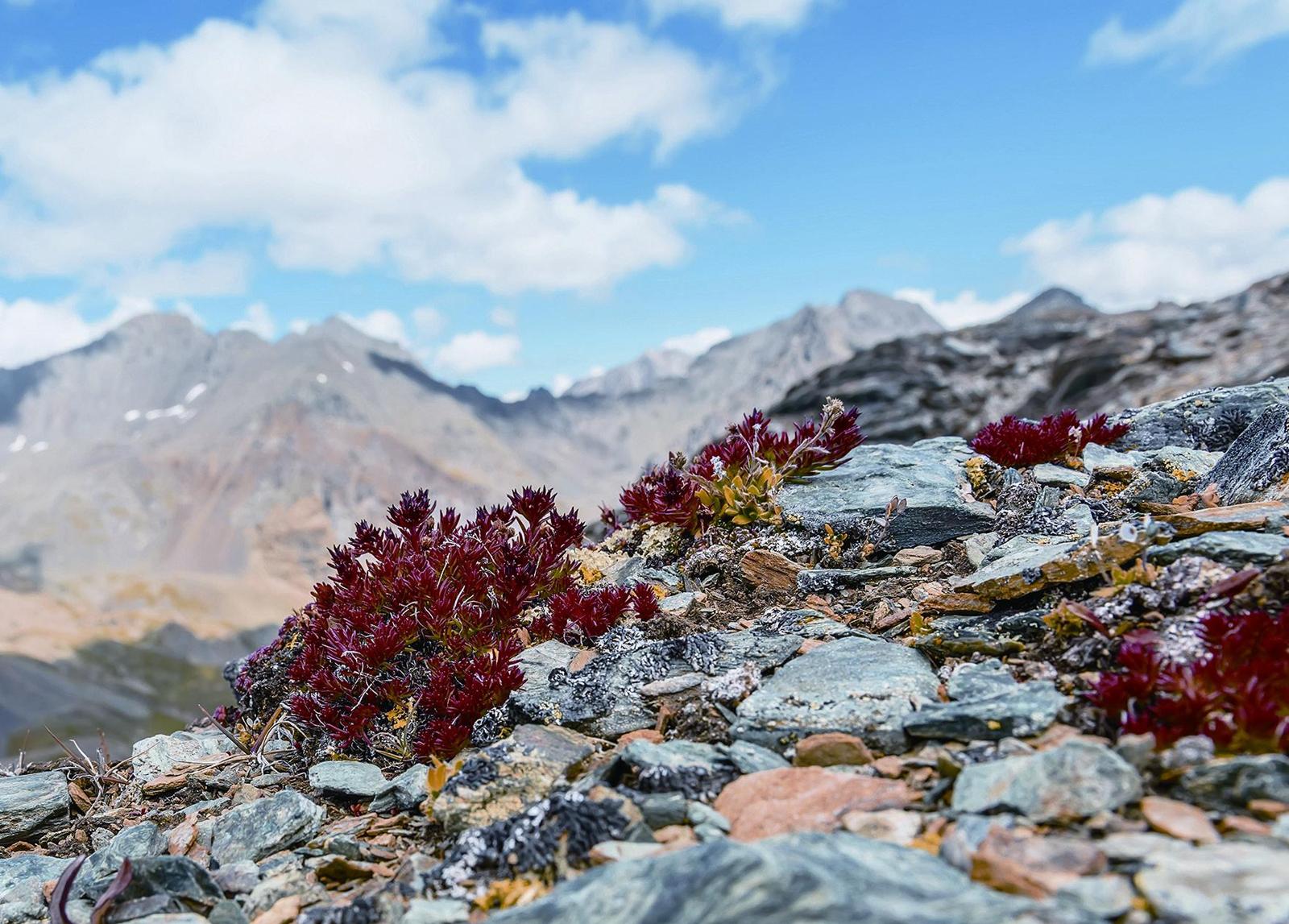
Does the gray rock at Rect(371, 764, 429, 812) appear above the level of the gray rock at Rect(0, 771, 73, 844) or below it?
above

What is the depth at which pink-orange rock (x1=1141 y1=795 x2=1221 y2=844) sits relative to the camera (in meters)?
2.68

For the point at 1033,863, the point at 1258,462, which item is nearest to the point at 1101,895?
the point at 1033,863

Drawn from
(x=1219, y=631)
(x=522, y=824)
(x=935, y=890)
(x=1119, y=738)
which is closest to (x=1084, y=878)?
(x=935, y=890)

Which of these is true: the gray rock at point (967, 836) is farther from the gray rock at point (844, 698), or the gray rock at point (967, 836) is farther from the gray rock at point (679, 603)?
Result: the gray rock at point (679, 603)

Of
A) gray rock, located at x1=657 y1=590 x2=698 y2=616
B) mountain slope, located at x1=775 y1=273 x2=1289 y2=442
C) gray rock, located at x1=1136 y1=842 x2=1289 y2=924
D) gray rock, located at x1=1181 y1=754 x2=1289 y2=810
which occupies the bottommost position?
gray rock, located at x1=1136 y1=842 x2=1289 y2=924

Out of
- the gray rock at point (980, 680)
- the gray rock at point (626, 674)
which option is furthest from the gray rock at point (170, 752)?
the gray rock at point (980, 680)

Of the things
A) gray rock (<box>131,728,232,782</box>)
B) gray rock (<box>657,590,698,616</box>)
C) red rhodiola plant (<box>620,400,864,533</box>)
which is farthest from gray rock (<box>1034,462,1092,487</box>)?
gray rock (<box>131,728,232,782</box>)

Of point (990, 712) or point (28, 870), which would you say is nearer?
point (990, 712)

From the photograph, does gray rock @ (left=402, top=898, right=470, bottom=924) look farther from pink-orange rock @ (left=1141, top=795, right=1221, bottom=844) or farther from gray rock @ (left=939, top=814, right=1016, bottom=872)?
pink-orange rock @ (left=1141, top=795, right=1221, bottom=844)

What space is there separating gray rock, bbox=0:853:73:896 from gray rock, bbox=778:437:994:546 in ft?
16.8

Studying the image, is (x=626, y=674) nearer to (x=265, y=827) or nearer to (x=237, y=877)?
(x=265, y=827)

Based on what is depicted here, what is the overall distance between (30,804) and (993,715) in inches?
226

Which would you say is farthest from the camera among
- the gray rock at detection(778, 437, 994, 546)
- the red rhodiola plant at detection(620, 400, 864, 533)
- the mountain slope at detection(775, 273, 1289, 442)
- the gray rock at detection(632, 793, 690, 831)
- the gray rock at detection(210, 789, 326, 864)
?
the mountain slope at detection(775, 273, 1289, 442)

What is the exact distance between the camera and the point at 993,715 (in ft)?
12.0
